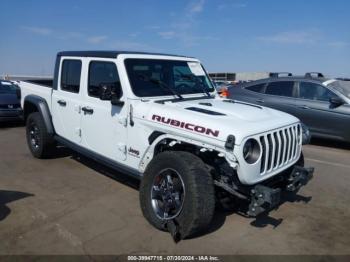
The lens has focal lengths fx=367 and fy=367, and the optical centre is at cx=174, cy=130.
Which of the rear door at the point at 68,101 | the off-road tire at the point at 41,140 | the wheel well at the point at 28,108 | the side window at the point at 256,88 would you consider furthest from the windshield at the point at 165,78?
the side window at the point at 256,88

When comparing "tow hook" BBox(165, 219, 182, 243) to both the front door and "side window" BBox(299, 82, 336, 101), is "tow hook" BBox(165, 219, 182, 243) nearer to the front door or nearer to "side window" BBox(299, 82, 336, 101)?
the front door

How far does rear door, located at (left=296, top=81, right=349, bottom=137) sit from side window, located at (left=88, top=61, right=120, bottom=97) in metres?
5.30

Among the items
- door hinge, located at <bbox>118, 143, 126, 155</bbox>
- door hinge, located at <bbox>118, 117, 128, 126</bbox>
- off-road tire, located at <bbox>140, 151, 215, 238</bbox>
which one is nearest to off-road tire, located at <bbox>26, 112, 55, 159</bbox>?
door hinge, located at <bbox>118, 143, 126, 155</bbox>

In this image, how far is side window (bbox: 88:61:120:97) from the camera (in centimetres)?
483

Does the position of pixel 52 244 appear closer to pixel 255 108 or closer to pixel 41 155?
pixel 255 108

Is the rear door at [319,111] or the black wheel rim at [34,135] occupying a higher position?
the rear door at [319,111]

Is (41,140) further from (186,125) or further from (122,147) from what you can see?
(186,125)

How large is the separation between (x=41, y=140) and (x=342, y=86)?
267 inches

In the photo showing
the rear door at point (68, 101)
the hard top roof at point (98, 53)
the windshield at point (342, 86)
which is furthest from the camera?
the windshield at point (342, 86)

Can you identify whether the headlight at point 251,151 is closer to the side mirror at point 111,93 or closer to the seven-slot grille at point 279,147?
the seven-slot grille at point 279,147

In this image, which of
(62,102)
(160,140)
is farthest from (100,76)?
(160,140)

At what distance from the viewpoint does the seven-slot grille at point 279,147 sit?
3.75 m

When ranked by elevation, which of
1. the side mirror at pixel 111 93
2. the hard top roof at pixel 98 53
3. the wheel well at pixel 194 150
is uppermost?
the hard top roof at pixel 98 53

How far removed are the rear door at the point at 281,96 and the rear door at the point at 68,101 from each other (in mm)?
5191
